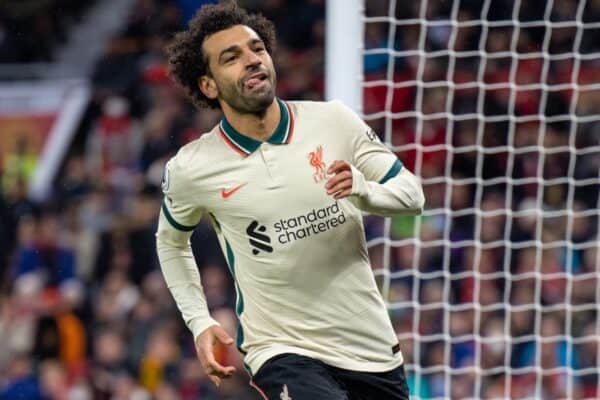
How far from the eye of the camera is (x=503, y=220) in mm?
7707

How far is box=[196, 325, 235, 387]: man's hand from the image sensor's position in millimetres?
4000

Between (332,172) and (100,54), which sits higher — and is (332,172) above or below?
above

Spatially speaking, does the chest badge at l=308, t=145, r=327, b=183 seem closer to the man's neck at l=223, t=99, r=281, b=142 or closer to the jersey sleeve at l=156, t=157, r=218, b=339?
the man's neck at l=223, t=99, r=281, b=142

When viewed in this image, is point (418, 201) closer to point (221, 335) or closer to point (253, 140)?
point (253, 140)

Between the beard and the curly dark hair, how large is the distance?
0.16m

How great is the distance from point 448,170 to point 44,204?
5.12m

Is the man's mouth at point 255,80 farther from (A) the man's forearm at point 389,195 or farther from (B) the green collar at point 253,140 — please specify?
(A) the man's forearm at point 389,195

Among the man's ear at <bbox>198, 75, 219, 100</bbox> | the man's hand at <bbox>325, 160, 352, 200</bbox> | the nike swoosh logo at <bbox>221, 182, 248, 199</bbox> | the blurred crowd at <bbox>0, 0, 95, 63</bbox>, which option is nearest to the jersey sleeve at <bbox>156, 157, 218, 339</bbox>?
the nike swoosh logo at <bbox>221, 182, 248, 199</bbox>

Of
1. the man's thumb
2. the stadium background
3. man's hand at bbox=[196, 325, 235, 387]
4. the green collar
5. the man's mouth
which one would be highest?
the man's mouth

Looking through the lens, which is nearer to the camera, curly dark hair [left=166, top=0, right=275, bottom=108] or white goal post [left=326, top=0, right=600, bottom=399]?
curly dark hair [left=166, top=0, right=275, bottom=108]

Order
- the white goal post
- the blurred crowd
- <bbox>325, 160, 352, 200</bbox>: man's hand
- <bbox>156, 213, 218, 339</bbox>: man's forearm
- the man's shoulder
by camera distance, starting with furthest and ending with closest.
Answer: the blurred crowd → the white goal post → <bbox>156, 213, 218, 339</bbox>: man's forearm → the man's shoulder → <bbox>325, 160, 352, 200</bbox>: man's hand

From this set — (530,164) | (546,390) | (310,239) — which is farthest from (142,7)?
(310,239)

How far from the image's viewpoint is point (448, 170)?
6871 millimetres

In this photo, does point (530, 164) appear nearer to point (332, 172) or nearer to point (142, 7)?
point (332, 172)
